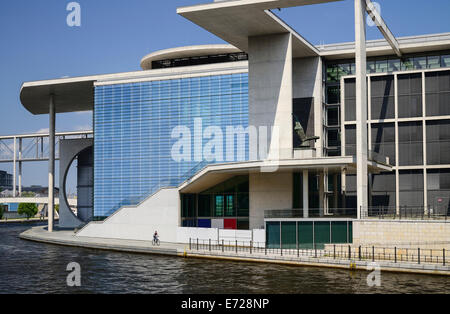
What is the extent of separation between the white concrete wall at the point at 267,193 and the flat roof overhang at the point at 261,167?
5.50 ft

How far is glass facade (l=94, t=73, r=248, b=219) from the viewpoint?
217 ft

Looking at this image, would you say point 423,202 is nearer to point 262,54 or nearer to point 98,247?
point 262,54

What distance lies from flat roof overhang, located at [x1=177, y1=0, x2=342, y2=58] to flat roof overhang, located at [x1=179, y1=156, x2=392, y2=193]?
40.1 ft

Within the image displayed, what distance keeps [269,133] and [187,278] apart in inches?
861

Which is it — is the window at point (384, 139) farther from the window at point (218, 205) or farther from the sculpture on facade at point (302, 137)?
the window at point (218, 205)

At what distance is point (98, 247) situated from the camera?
53.4 m

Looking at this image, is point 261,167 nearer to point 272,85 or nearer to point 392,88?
point 272,85

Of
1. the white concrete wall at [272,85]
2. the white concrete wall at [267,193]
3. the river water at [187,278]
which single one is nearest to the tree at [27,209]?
the white concrete wall at [267,193]

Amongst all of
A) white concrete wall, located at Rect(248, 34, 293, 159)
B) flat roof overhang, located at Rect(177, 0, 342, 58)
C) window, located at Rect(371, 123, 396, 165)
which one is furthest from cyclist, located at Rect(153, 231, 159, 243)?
window, located at Rect(371, 123, 396, 165)

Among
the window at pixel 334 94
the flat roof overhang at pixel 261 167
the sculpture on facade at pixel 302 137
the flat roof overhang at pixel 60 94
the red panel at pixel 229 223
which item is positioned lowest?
the red panel at pixel 229 223

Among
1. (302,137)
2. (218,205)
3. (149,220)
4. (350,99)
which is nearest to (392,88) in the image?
(350,99)

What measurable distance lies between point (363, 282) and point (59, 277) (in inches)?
736

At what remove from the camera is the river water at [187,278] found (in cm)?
3247

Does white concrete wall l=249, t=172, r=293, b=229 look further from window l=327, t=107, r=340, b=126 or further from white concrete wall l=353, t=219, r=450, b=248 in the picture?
window l=327, t=107, r=340, b=126
